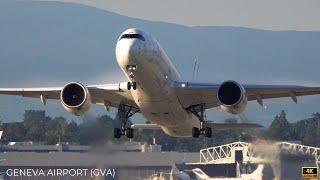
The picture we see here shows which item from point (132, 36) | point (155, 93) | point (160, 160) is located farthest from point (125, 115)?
point (160, 160)

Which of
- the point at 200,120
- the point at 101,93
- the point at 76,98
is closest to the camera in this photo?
the point at 76,98

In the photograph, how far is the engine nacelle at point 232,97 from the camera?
51.5 m

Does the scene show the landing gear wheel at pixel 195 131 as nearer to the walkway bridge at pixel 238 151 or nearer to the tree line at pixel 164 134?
the tree line at pixel 164 134

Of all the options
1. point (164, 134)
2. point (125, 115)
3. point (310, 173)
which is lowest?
point (310, 173)

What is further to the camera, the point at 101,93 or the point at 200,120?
the point at 200,120

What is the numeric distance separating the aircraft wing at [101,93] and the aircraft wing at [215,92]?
2656 millimetres

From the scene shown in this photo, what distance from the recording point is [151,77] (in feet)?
162

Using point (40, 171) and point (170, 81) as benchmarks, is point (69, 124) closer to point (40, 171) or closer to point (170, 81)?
point (40, 171)

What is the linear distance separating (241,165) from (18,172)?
15414 millimetres

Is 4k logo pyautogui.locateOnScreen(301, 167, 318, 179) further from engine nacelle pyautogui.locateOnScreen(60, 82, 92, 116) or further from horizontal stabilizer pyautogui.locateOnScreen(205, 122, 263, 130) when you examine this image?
engine nacelle pyautogui.locateOnScreen(60, 82, 92, 116)

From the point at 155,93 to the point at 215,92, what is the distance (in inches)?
156

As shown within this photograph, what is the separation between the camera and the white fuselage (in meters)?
48.3

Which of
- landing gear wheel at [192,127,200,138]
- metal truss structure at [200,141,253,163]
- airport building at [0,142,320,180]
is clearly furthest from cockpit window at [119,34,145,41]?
metal truss structure at [200,141,253,163]

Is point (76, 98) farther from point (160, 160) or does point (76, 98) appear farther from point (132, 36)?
point (160, 160)
